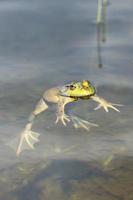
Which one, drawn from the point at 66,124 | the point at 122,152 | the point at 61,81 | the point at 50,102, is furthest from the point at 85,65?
the point at 122,152

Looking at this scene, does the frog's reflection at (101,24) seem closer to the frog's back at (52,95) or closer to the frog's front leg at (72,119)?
the frog's back at (52,95)

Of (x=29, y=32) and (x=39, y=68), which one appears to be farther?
(x=29, y=32)

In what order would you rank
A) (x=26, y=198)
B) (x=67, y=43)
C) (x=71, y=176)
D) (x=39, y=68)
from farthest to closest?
(x=67, y=43)
(x=39, y=68)
(x=71, y=176)
(x=26, y=198)

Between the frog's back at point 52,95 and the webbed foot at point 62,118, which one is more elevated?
the frog's back at point 52,95

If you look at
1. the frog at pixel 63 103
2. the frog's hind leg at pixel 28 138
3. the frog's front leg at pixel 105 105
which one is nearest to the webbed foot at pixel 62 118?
the frog at pixel 63 103

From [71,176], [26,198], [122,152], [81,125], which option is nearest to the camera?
[26,198]

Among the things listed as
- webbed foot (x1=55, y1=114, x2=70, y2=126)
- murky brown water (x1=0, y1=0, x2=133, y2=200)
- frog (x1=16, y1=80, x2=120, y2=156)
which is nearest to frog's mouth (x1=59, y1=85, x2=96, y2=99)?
frog (x1=16, y1=80, x2=120, y2=156)

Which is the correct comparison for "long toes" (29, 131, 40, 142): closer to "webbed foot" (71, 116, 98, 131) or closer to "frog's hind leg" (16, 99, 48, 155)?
"frog's hind leg" (16, 99, 48, 155)

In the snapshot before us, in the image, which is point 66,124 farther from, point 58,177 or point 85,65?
point 85,65
